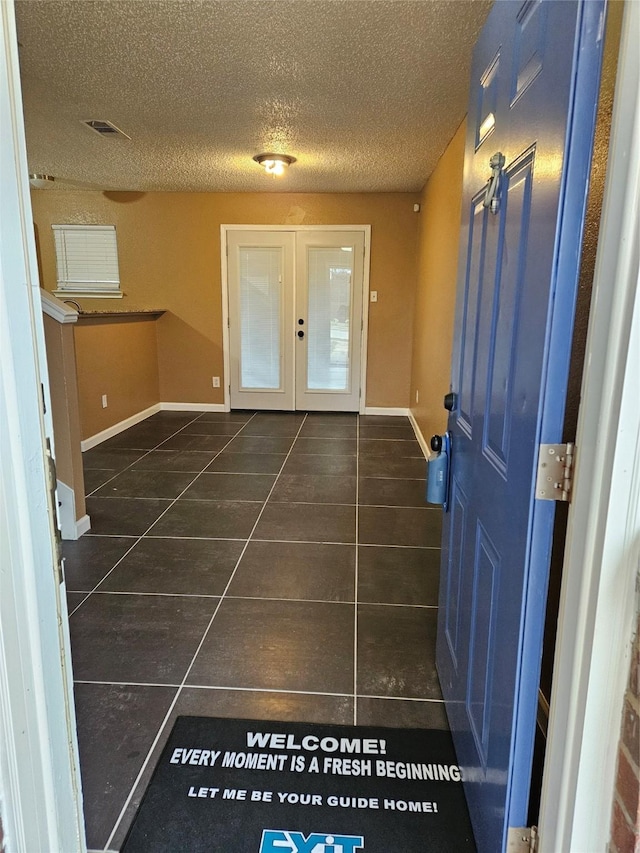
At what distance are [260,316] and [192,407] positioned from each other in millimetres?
1370

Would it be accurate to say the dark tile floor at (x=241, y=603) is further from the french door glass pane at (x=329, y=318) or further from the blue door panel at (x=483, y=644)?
the french door glass pane at (x=329, y=318)

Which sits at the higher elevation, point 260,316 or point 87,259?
point 87,259

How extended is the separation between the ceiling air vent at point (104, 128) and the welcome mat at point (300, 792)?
364 cm

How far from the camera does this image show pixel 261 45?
2.36 metres

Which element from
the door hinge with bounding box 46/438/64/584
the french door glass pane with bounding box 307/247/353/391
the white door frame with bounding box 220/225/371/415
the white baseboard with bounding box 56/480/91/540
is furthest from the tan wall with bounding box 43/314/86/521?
the french door glass pane with bounding box 307/247/353/391

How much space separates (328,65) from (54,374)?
2056 mm

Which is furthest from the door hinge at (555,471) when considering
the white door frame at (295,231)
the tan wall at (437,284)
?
the white door frame at (295,231)

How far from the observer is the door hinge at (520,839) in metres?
1.03

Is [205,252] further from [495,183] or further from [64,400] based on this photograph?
[495,183]

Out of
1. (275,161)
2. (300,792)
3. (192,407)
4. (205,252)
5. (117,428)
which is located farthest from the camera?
(192,407)

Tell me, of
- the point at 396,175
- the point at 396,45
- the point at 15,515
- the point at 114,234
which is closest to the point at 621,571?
the point at 15,515

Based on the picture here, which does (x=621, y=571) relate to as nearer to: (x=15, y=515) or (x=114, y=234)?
(x=15, y=515)

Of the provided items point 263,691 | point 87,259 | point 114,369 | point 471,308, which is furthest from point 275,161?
point 263,691

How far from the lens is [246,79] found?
2734mm
